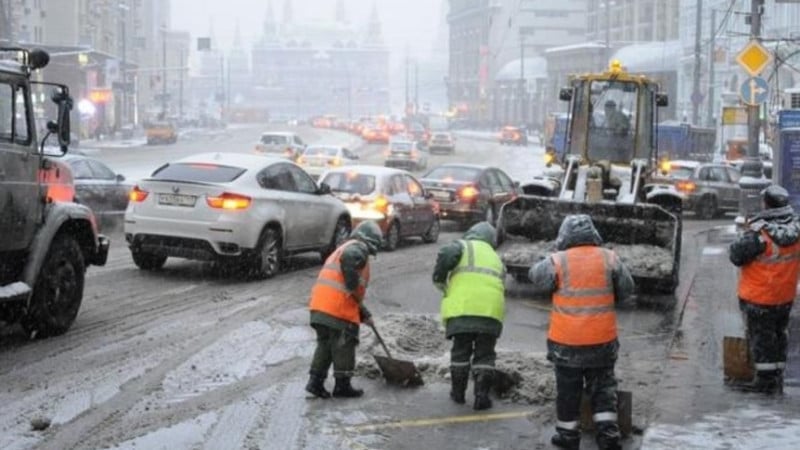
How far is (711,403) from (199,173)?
838 cm

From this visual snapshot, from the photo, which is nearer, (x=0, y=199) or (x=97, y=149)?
(x=0, y=199)

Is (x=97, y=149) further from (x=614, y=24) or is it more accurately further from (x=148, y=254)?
(x=614, y=24)

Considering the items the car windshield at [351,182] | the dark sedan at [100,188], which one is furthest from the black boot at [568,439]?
the dark sedan at [100,188]

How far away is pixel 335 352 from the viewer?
8.76 meters

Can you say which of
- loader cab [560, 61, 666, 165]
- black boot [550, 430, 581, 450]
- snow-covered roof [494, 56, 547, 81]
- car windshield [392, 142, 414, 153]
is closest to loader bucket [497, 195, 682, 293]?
loader cab [560, 61, 666, 165]

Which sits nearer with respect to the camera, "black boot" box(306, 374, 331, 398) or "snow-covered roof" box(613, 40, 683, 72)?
"black boot" box(306, 374, 331, 398)

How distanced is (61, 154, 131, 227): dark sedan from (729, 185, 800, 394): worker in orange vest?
14184mm

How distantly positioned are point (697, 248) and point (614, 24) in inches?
4305

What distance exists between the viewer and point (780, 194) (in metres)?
9.46

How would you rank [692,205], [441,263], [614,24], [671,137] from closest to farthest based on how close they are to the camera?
[441,263]
[692,205]
[671,137]
[614,24]

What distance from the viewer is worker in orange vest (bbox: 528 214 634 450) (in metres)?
7.45

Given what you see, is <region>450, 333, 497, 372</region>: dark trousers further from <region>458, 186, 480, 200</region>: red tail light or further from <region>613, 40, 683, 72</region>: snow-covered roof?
<region>613, 40, 683, 72</region>: snow-covered roof

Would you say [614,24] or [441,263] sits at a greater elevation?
[614,24]

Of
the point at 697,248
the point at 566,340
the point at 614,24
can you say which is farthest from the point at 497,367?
the point at 614,24
